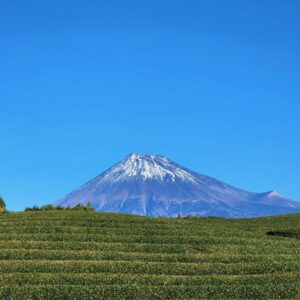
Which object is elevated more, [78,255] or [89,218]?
[89,218]

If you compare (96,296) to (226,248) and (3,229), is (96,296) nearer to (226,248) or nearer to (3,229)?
(226,248)

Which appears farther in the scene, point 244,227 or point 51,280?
point 244,227

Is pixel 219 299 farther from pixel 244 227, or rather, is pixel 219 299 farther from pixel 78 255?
pixel 244 227

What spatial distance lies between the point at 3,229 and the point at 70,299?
2569 cm

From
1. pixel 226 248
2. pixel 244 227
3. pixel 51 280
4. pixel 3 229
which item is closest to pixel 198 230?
pixel 226 248

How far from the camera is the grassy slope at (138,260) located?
4019 centimetres

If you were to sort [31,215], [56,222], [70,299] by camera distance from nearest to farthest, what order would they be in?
1. [70,299]
2. [56,222]
3. [31,215]

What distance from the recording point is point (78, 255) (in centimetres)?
5028

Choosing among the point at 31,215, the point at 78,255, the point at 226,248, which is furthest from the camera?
the point at 31,215

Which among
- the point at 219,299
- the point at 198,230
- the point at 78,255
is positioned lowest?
the point at 219,299

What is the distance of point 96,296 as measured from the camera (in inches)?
1523

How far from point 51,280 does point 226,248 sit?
1862cm

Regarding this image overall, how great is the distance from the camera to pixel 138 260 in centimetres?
4959

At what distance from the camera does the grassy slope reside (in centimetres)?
4019
